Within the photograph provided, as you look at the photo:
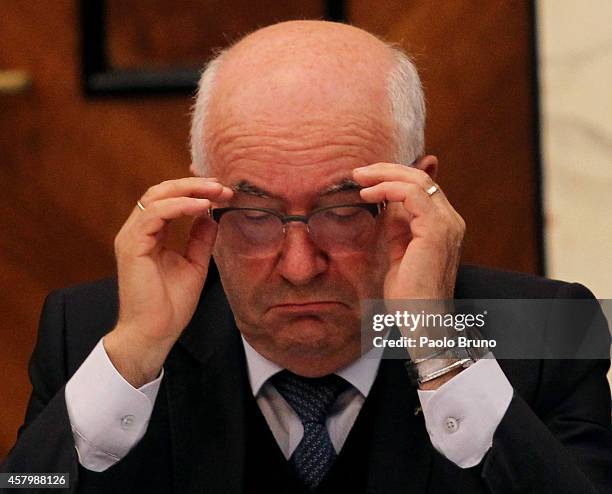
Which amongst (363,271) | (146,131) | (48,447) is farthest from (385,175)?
(146,131)

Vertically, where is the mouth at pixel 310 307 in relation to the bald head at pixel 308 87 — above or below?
below

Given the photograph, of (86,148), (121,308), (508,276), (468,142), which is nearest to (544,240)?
(468,142)

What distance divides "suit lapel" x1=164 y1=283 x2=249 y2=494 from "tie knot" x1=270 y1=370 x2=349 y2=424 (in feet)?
0.24

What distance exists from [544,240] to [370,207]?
1266 millimetres

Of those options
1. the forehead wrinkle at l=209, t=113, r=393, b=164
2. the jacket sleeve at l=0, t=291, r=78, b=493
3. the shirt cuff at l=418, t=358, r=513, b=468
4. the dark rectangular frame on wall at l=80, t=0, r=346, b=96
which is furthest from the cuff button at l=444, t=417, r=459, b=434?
the dark rectangular frame on wall at l=80, t=0, r=346, b=96

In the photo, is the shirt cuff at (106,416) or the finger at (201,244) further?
the finger at (201,244)

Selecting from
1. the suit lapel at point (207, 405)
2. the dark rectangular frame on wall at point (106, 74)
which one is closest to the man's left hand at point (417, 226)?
the suit lapel at point (207, 405)

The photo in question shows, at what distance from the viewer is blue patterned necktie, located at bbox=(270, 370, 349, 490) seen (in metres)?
1.78

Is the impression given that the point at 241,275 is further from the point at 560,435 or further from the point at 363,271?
the point at 560,435

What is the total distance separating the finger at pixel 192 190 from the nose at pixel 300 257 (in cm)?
11

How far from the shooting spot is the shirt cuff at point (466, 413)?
5.16 ft

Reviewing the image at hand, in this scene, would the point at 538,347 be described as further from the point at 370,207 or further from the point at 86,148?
the point at 86,148

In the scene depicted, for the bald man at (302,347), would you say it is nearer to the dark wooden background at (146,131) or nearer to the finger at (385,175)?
the finger at (385,175)

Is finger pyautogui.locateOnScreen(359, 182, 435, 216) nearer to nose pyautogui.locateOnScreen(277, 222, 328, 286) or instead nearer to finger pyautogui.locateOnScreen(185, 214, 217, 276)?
nose pyautogui.locateOnScreen(277, 222, 328, 286)
